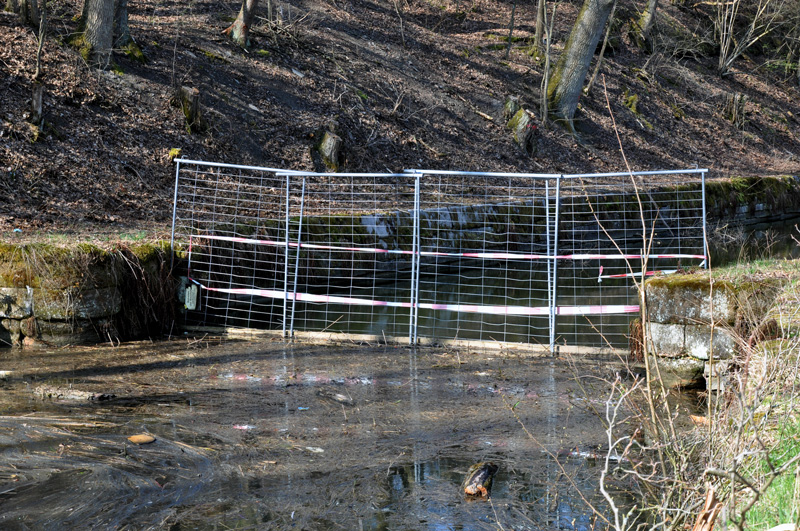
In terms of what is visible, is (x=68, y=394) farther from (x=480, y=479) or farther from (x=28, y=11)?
(x=28, y=11)

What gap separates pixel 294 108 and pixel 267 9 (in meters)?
5.38

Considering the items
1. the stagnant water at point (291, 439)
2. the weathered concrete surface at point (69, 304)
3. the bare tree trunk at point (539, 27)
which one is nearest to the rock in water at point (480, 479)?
the stagnant water at point (291, 439)

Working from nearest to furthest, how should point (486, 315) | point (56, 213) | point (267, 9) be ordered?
point (56, 213), point (486, 315), point (267, 9)

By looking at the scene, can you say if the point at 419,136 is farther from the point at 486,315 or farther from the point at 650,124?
the point at 650,124

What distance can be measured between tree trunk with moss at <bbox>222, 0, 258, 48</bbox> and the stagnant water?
454 inches

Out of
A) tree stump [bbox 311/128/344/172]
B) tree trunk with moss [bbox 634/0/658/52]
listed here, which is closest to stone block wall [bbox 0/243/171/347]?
tree stump [bbox 311/128/344/172]

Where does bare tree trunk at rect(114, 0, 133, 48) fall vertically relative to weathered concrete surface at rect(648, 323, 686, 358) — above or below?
above

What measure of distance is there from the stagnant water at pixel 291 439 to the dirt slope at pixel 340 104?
386 centimetres

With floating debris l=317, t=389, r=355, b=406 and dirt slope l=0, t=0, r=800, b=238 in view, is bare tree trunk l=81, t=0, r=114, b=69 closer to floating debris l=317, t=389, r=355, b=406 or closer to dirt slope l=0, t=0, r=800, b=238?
dirt slope l=0, t=0, r=800, b=238

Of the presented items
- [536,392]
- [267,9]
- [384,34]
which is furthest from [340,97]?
[536,392]

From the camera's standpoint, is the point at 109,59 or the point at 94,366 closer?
the point at 94,366

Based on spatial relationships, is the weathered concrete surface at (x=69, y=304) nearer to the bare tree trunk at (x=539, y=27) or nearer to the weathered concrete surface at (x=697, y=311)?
the weathered concrete surface at (x=697, y=311)

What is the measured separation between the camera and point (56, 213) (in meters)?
10.8

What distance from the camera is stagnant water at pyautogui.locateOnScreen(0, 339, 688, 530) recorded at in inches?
171
